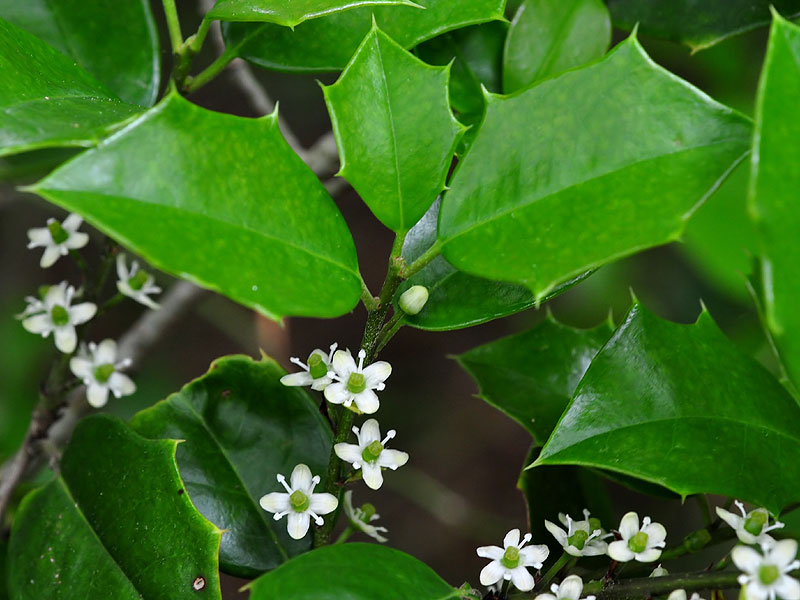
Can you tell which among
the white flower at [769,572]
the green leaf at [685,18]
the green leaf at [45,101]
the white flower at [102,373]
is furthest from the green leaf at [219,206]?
the green leaf at [685,18]

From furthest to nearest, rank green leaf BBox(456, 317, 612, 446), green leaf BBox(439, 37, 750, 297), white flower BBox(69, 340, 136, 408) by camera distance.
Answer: white flower BBox(69, 340, 136, 408) → green leaf BBox(456, 317, 612, 446) → green leaf BBox(439, 37, 750, 297)

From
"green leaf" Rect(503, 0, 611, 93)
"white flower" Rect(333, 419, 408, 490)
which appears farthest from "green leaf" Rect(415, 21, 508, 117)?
"white flower" Rect(333, 419, 408, 490)

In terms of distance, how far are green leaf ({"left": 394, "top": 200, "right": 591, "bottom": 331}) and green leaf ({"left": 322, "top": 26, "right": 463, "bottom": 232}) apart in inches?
3.4

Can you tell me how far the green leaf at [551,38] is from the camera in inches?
46.1

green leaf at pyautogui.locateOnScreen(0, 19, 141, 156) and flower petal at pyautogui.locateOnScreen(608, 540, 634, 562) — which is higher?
green leaf at pyautogui.locateOnScreen(0, 19, 141, 156)

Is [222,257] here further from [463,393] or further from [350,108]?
[463,393]

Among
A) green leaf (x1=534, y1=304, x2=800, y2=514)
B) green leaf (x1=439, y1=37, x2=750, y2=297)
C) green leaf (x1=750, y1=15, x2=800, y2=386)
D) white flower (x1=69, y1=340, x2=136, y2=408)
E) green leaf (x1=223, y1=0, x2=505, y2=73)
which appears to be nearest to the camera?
green leaf (x1=750, y1=15, x2=800, y2=386)

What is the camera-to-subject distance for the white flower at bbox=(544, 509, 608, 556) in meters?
0.94

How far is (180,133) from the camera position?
750mm

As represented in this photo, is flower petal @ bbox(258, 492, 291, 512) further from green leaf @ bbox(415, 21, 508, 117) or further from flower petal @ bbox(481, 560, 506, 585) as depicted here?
green leaf @ bbox(415, 21, 508, 117)

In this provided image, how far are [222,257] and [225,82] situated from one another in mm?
2562

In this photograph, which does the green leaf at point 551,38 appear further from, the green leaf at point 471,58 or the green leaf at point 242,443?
the green leaf at point 242,443

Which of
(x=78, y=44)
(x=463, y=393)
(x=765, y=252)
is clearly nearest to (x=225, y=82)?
(x=463, y=393)

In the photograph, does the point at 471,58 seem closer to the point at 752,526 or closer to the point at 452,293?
the point at 452,293
